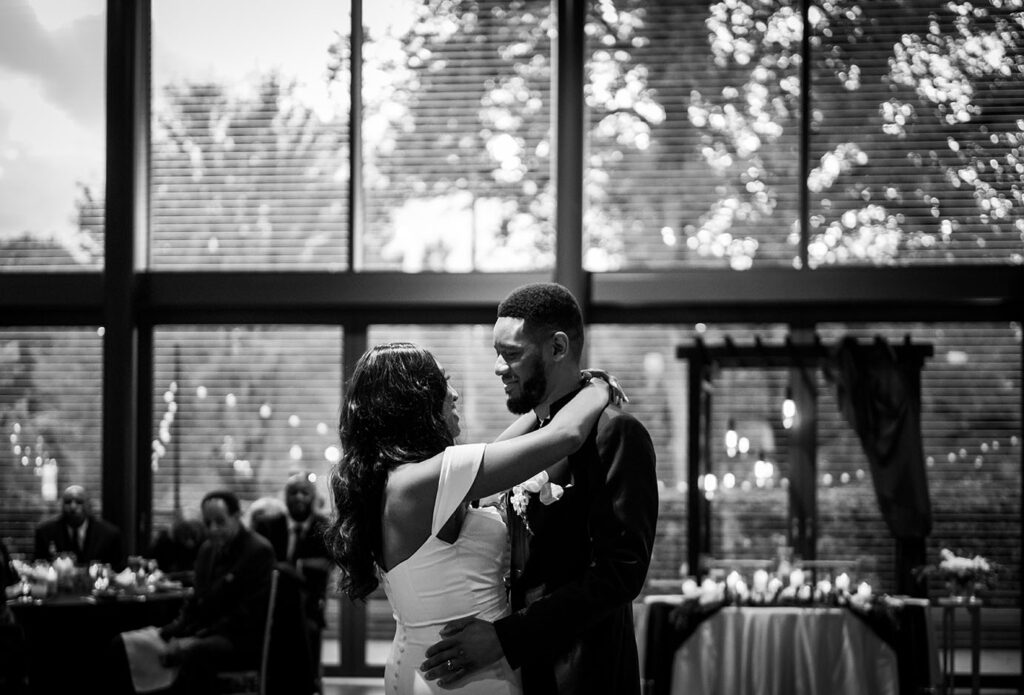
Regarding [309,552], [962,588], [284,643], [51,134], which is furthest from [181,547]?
[962,588]

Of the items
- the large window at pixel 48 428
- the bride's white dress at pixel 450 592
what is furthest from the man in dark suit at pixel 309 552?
the bride's white dress at pixel 450 592

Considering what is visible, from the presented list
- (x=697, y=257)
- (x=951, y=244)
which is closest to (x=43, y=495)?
(x=697, y=257)

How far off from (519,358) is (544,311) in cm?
Result: 11

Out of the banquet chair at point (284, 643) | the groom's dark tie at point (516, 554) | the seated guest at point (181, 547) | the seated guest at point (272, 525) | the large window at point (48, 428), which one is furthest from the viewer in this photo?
the large window at point (48, 428)

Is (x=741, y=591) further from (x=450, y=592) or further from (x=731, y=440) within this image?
(x=450, y=592)

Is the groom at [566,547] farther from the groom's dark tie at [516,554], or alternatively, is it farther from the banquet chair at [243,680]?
the banquet chair at [243,680]

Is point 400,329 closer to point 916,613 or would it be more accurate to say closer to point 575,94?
point 575,94

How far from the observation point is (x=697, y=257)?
355 inches

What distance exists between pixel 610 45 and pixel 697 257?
1563 millimetres

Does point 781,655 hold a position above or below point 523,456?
below

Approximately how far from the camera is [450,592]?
8.47ft

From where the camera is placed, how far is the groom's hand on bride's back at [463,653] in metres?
2.52

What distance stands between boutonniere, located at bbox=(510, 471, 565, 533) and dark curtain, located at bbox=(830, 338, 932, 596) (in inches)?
237

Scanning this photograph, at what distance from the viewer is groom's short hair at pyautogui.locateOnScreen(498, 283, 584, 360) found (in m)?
2.69
